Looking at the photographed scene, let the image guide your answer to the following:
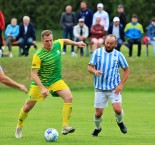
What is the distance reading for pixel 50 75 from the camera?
49.4 ft

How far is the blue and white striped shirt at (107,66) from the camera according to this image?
49.4 ft

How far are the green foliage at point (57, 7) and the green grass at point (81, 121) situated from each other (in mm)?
34845

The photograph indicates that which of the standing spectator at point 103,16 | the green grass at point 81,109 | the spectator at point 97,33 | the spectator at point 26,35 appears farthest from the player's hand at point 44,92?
the spectator at point 26,35

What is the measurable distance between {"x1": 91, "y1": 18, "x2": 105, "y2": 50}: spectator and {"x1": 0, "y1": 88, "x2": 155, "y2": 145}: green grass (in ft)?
13.6

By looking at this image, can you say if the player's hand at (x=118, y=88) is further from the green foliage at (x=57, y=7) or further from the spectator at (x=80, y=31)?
the green foliage at (x=57, y=7)

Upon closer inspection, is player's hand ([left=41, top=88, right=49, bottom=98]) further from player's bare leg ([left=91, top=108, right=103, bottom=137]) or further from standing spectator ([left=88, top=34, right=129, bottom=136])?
player's bare leg ([left=91, top=108, right=103, bottom=137])

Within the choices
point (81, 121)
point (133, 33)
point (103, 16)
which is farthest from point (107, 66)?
point (133, 33)

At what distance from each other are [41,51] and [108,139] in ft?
7.54

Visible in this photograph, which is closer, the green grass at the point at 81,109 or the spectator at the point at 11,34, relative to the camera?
the green grass at the point at 81,109

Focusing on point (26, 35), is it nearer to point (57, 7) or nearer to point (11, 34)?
point (11, 34)

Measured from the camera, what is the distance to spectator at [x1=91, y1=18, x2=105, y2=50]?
31188mm

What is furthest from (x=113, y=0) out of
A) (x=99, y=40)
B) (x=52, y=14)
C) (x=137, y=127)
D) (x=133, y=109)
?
(x=137, y=127)

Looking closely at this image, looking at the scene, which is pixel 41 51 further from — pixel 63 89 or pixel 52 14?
pixel 52 14

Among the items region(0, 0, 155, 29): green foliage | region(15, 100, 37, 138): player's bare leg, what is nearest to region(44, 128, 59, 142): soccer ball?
region(15, 100, 37, 138): player's bare leg
